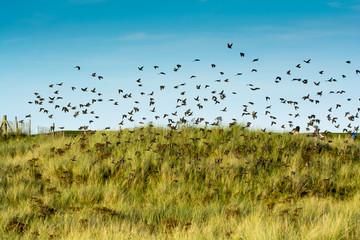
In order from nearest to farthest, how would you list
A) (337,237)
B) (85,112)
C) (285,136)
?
(337,237) → (85,112) → (285,136)

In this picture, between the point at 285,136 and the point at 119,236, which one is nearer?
the point at 119,236

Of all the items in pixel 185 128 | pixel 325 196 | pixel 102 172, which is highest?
pixel 185 128

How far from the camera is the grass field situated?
5.17 metres

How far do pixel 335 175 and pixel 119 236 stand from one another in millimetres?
7653

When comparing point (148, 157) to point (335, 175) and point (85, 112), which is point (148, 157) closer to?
point (85, 112)

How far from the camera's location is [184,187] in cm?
823

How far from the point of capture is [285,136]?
1282cm

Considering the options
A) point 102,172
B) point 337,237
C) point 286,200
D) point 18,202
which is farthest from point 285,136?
point 18,202

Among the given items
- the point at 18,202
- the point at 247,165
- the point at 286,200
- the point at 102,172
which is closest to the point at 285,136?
the point at 247,165

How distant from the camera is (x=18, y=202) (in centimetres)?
751

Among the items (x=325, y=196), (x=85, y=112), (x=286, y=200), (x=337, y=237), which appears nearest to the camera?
(x=337, y=237)

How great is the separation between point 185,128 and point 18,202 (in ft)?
22.6

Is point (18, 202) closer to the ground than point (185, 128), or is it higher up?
closer to the ground

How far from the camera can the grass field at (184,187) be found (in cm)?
517
